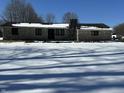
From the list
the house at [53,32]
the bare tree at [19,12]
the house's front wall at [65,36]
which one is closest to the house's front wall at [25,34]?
the house at [53,32]

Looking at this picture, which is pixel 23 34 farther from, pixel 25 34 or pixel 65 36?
pixel 65 36

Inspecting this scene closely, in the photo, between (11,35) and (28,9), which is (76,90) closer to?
(11,35)

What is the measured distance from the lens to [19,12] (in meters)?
65.8

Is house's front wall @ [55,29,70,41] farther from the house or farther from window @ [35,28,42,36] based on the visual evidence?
window @ [35,28,42,36]

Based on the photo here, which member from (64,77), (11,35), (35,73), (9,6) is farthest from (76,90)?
(9,6)

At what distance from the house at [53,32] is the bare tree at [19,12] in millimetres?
24549

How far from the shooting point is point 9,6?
65062 millimetres

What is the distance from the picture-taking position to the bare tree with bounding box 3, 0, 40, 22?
2552 inches

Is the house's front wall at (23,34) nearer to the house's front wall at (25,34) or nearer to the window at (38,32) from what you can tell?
the house's front wall at (25,34)

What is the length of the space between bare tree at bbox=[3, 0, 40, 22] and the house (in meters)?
24.5

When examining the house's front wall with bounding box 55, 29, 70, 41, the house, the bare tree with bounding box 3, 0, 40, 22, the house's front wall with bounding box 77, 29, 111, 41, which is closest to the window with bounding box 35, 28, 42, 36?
the house

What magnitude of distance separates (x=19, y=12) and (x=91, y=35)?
29274mm

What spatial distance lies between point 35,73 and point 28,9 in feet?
205

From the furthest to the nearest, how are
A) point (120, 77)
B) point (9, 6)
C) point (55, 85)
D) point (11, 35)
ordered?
point (9, 6), point (11, 35), point (120, 77), point (55, 85)
